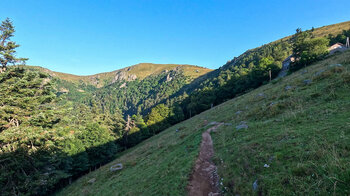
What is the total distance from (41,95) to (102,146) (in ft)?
102

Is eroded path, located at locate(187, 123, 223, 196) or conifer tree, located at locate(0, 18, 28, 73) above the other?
conifer tree, located at locate(0, 18, 28, 73)

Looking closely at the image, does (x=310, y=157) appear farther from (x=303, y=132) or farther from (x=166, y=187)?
(x=166, y=187)

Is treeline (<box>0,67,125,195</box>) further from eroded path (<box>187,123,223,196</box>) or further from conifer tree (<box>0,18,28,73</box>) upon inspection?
eroded path (<box>187,123,223,196</box>)

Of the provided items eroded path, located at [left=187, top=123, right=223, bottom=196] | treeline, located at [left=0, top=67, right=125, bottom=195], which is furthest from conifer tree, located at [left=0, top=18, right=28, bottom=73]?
eroded path, located at [left=187, top=123, right=223, bottom=196]

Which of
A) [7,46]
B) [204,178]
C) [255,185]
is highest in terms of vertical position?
[7,46]

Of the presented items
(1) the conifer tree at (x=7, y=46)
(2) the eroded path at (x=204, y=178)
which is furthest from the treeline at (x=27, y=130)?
(2) the eroded path at (x=204, y=178)

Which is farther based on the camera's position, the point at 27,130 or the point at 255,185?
the point at 27,130

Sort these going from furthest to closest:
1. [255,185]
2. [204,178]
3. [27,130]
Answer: [27,130] < [204,178] < [255,185]

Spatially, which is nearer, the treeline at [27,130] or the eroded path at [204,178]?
the eroded path at [204,178]

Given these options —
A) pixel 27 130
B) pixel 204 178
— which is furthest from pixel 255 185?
pixel 27 130

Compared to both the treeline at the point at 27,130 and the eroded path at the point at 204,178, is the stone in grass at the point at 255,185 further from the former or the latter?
the treeline at the point at 27,130

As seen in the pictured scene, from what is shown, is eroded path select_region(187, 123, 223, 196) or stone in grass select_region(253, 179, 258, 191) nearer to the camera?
stone in grass select_region(253, 179, 258, 191)

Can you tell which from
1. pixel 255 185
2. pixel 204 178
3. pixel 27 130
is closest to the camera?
pixel 255 185

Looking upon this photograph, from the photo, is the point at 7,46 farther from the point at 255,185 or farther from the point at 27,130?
the point at 255,185
